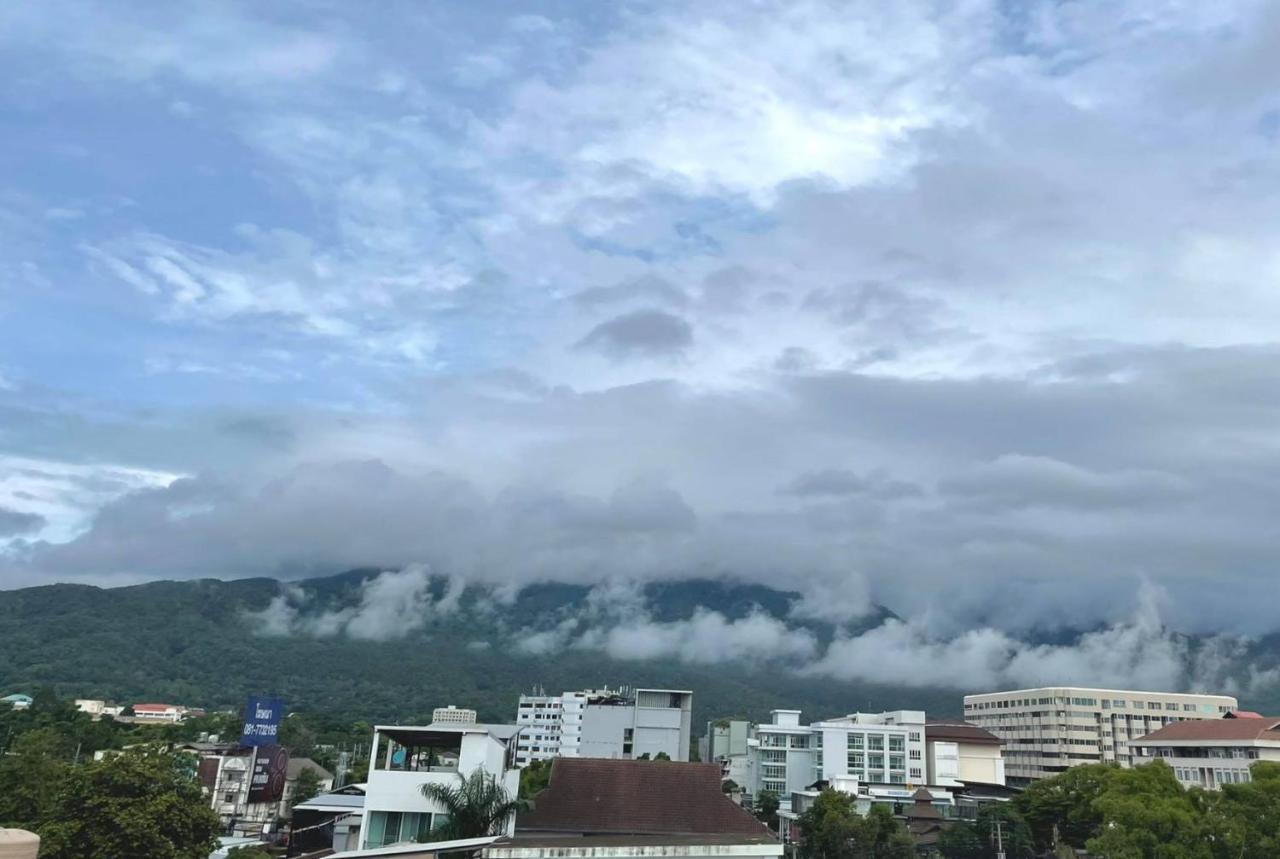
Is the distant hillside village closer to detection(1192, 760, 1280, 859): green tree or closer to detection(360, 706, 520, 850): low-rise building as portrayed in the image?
detection(360, 706, 520, 850): low-rise building

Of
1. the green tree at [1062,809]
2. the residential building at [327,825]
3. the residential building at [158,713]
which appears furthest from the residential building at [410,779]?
the residential building at [158,713]

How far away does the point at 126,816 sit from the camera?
23.6 metres

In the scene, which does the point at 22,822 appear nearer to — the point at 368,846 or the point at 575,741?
the point at 368,846

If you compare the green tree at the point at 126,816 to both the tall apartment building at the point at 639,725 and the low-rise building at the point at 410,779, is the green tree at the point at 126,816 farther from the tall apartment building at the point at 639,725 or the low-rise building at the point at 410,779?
the tall apartment building at the point at 639,725

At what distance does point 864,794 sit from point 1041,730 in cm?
5456

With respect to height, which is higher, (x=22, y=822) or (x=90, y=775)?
(x=90, y=775)

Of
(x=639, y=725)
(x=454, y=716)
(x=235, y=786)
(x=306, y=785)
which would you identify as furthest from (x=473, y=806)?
(x=454, y=716)

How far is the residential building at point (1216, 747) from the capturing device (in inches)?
2842

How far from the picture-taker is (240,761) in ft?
244

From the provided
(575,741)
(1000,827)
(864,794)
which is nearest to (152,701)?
(575,741)

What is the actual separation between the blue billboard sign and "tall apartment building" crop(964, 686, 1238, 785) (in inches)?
3644

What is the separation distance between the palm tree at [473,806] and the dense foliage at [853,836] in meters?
34.2

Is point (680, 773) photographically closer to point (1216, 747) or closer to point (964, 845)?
point (964, 845)

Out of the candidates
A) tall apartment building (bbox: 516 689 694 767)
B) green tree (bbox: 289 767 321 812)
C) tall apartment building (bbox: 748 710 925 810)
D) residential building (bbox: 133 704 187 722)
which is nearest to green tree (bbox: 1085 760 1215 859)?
tall apartment building (bbox: 748 710 925 810)
